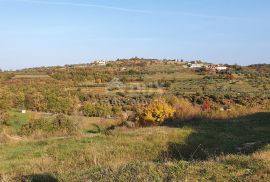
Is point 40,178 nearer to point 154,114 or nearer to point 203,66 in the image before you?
point 154,114

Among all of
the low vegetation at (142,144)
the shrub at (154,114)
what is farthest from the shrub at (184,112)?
the shrub at (154,114)

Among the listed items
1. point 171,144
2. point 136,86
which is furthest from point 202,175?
point 136,86

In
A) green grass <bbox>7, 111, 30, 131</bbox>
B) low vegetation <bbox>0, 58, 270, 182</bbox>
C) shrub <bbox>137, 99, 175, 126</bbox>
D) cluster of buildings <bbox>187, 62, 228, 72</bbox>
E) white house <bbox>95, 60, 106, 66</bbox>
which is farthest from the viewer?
white house <bbox>95, 60, 106, 66</bbox>

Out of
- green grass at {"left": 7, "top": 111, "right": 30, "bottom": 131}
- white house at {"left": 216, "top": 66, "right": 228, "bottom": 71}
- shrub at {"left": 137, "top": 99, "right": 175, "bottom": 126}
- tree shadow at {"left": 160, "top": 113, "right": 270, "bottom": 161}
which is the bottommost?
green grass at {"left": 7, "top": 111, "right": 30, "bottom": 131}

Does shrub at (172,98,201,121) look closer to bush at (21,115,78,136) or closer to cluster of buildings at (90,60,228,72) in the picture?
bush at (21,115,78,136)

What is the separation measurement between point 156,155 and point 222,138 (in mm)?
3223

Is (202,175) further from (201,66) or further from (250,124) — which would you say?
(201,66)

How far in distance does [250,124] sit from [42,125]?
12.8 metres

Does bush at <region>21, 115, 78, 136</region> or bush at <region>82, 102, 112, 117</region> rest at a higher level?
bush at <region>21, 115, 78, 136</region>

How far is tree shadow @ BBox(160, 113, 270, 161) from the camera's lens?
13914mm

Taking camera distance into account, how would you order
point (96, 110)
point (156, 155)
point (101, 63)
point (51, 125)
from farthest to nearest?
point (101, 63) → point (96, 110) → point (51, 125) → point (156, 155)

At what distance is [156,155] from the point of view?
46.6ft

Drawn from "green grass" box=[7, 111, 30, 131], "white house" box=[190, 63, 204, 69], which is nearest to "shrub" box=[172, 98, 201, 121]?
"green grass" box=[7, 111, 30, 131]

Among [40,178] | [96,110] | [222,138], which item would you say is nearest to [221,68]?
[96,110]
